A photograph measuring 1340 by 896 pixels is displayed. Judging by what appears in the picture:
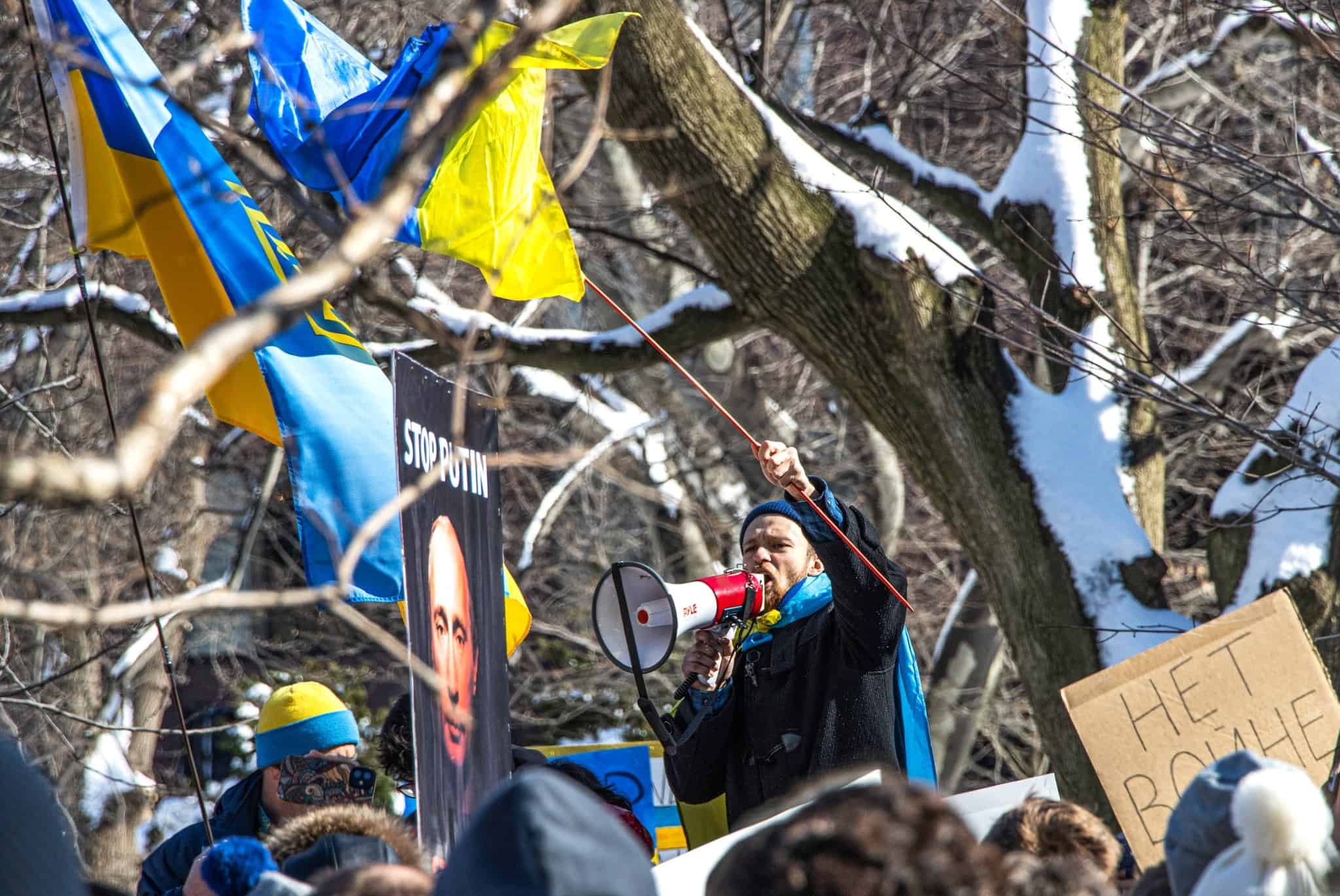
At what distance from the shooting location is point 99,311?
21.1ft

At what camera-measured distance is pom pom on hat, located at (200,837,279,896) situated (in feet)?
7.80

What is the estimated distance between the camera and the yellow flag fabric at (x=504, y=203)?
13.7ft

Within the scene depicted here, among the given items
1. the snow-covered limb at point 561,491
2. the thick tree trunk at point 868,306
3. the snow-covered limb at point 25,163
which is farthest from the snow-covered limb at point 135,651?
the thick tree trunk at point 868,306

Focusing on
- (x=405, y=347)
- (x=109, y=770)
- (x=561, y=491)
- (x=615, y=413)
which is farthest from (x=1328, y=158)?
(x=109, y=770)

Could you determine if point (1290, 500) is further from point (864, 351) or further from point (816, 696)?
point (816, 696)

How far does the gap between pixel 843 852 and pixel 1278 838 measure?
60cm

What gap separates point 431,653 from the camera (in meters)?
3.03

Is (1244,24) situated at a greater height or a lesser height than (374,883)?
greater

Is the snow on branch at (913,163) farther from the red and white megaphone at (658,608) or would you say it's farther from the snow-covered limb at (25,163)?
the snow-covered limb at (25,163)

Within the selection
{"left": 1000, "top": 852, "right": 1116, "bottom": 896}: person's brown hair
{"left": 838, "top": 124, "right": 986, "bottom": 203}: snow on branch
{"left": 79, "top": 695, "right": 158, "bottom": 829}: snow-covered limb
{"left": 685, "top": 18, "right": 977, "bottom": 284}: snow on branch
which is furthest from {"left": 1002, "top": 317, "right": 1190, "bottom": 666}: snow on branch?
{"left": 79, "top": 695, "right": 158, "bottom": 829}: snow-covered limb

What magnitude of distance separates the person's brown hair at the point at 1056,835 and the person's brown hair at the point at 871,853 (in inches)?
32.6

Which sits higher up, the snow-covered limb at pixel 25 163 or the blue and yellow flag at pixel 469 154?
the snow-covered limb at pixel 25 163

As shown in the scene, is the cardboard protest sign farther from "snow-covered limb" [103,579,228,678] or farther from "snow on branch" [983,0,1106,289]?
"snow-covered limb" [103,579,228,678]

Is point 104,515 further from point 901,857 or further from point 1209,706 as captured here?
point 901,857
